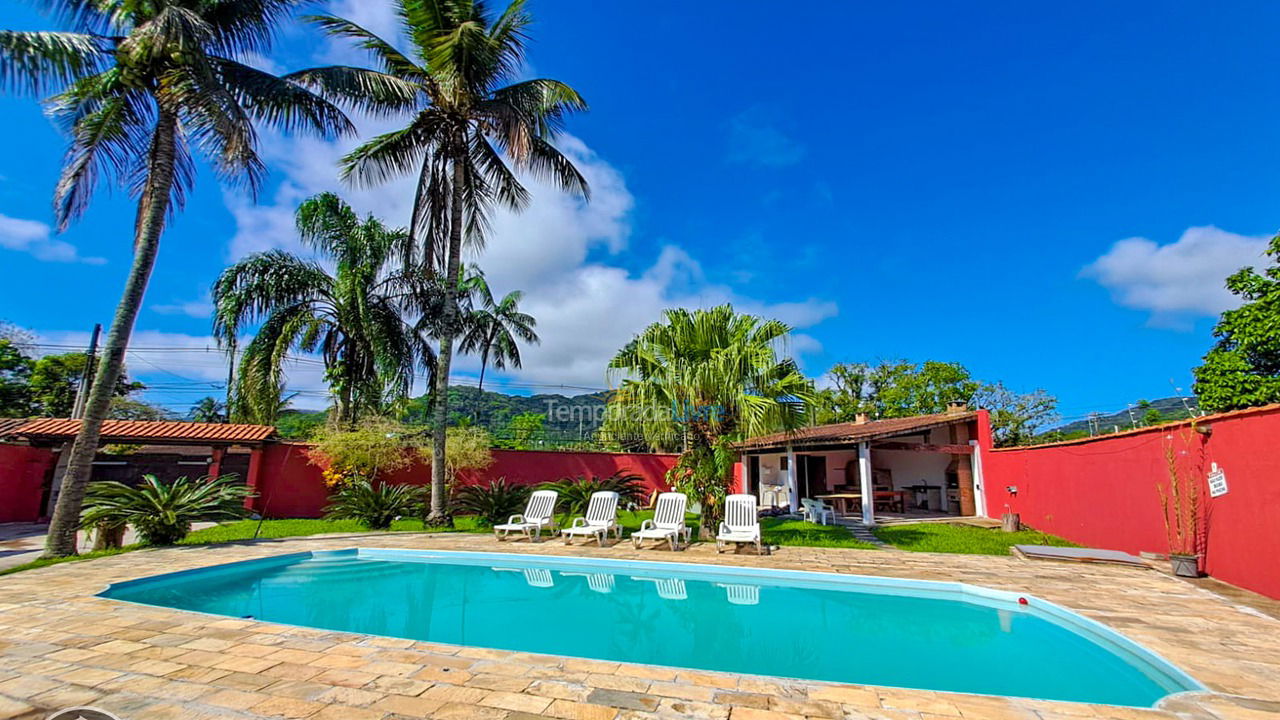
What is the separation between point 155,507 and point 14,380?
2748 cm

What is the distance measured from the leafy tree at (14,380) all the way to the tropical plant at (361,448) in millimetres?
22134

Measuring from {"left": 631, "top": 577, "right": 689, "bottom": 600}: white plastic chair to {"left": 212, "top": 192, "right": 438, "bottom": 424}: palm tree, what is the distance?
40.6ft

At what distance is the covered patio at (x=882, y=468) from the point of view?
672 inches

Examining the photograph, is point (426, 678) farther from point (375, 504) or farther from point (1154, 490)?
point (1154, 490)

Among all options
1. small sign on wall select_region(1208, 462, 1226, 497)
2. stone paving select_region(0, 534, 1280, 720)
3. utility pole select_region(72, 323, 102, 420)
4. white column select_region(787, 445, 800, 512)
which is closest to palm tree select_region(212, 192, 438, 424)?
utility pole select_region(72, 323, 102, 420)

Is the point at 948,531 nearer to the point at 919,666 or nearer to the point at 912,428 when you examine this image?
the point at 912,428

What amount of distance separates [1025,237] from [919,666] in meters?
23.6

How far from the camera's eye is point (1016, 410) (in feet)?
109

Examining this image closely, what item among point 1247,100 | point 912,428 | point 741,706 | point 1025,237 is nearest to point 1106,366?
point 1025,237

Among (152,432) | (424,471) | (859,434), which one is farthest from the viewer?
(424,471)

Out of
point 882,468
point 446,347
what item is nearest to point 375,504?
point 446,347

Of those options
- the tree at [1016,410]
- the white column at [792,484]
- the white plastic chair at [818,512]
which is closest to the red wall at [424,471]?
the white column at [792,484]

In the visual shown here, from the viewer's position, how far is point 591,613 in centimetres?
748

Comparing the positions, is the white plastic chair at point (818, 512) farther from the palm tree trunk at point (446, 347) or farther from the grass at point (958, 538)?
the palm tree trunk at point (446, 347)
